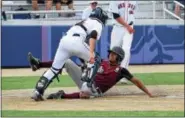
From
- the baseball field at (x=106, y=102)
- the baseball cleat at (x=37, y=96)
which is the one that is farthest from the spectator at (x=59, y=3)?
the baseball cleat at (x=37, y=96)

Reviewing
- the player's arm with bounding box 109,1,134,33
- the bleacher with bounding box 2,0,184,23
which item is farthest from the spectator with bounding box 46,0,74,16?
the player's arm with bounding box 109,1,134,33

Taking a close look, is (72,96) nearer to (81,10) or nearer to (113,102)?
(113,102)

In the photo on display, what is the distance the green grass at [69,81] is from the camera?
11711 mm

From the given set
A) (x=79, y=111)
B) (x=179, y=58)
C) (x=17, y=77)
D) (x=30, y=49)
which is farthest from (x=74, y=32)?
(x=179, y=58)

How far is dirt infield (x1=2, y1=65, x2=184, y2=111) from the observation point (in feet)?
27.4

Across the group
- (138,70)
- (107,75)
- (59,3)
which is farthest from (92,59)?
(59,3)

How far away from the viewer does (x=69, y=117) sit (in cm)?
731

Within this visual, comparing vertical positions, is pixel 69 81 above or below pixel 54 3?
below

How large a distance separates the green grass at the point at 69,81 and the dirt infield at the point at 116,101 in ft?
2.38

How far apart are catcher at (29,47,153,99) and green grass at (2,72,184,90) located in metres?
1.92

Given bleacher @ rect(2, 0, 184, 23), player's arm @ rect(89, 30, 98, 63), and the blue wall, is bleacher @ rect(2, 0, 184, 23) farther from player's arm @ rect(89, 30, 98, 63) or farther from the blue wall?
player's arm @ rect(89, 30, 98, 63)

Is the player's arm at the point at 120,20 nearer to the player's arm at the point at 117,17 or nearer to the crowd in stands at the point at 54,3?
the player's arm at the point at 117,17

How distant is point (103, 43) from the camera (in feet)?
56.1

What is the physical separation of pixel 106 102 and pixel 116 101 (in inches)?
8.2
